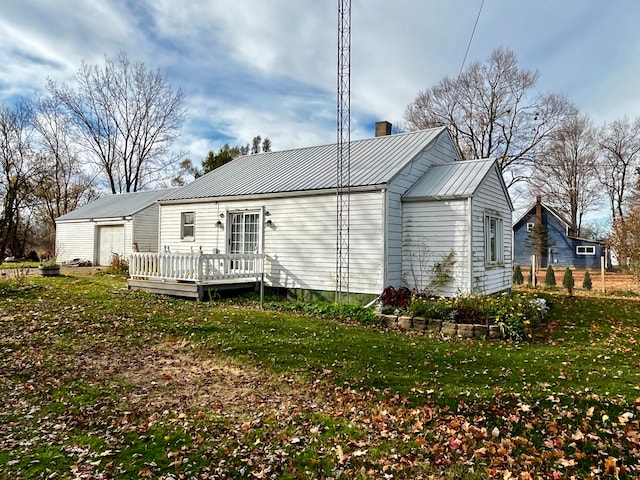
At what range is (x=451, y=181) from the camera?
12211mm

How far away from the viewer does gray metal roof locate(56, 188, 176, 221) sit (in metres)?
24.7

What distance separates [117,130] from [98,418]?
35.5 metres

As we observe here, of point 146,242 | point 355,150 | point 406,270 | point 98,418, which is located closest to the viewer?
point 98,418

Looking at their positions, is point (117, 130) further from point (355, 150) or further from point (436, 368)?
point (436, 368)

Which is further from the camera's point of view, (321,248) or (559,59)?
(321,248)

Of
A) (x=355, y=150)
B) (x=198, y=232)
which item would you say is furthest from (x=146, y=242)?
(x=355, y=150)

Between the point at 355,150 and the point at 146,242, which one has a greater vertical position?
the point at 355,150

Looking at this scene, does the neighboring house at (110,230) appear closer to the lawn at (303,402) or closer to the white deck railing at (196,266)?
the white deck railing at (196,266)

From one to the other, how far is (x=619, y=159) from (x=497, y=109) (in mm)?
14253

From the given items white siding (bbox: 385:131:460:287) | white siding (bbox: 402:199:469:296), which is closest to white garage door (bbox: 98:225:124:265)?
white siding (bbox: 385:131:460:287)

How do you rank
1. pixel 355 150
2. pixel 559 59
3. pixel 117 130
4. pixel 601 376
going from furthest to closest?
pixel 117 130
pixel 355 150
pixel 559 59
pixel 601 376

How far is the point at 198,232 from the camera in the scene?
15.7 m

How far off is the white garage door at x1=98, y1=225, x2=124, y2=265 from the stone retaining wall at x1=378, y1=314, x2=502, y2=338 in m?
18.9

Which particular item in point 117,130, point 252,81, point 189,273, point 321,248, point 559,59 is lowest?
point 189,273
